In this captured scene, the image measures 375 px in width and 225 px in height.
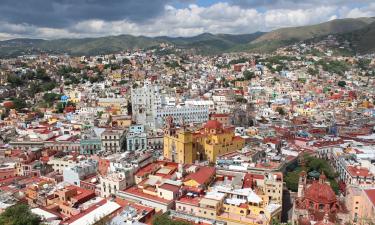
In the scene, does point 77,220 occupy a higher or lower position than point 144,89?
lower

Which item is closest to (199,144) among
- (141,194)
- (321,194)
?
(141,194)

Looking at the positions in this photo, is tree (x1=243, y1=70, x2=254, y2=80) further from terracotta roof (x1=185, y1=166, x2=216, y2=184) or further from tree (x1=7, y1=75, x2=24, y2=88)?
terracotta roof (x1=185, y1=166, x2=216, y2=184)

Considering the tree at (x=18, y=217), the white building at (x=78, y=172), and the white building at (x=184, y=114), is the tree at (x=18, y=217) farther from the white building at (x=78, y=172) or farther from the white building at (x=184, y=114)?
the white building at (x=184, y=114)

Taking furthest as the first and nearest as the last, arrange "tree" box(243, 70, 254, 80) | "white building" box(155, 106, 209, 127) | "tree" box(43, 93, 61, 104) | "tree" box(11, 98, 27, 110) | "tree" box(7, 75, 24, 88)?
"tree" box(243, 70, 254, 80) → "tree" box(7, 75, 24, 88) → "tree" box(43, 93, 61, 104) → "tree" box(11, 98, 27, 110) → "white building" box(155, 106, 209, 127)

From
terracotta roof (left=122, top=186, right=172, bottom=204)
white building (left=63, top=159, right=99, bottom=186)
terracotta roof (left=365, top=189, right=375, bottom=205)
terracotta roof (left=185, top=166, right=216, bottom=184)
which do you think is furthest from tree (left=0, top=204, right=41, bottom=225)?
terracotta roof (left=365, top=189, right=375, bottom=205)

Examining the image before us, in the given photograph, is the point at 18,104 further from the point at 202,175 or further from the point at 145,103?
the point at 202,175

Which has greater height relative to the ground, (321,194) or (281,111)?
(321,194)

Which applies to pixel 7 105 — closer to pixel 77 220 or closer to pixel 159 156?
pixel 159 156

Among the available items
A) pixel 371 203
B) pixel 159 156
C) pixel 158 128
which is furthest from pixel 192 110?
pixel 371 203
